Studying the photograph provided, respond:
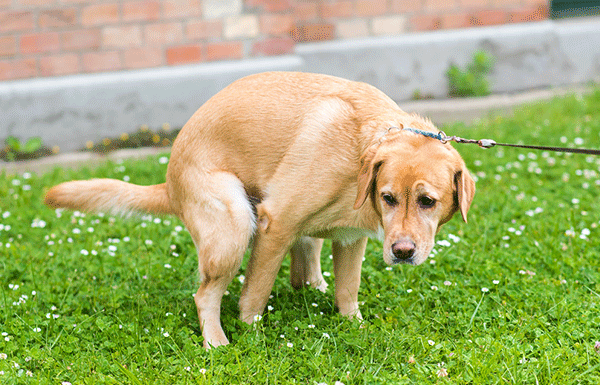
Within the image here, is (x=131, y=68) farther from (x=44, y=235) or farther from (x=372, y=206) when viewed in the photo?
(x=372, y=206)

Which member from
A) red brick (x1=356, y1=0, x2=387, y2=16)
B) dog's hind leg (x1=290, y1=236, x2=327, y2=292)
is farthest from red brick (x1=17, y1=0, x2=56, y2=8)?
dog's hind leg (x1=290, y1=236, x2=327, y2=292)

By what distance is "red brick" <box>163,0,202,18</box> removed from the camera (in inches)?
254

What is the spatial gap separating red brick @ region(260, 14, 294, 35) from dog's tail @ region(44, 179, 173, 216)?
3.59m

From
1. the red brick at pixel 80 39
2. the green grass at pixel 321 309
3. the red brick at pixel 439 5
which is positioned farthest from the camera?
the red brick at pixel 439 5

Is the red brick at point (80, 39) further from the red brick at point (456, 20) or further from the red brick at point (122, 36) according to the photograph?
the red brick at point (456, 20)

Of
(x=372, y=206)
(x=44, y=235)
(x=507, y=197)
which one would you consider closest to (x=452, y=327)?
(x=372, y=206)

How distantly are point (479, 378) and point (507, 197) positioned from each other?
8.21 ft

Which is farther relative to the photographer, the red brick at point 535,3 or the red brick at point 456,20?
the red brick at point 535,3

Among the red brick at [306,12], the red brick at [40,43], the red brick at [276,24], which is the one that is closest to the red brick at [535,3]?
the red brick at [306,12]

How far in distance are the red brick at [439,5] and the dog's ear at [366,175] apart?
17.8 feet

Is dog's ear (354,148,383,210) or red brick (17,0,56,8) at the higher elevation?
red brick (17,0,56,8)

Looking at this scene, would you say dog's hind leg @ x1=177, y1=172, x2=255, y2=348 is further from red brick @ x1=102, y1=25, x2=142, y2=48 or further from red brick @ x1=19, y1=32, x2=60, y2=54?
red brick @ x1=19, y1=32, x2=60, y2=54

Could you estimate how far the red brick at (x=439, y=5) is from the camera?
303 inches

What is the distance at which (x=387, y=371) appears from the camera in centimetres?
293
